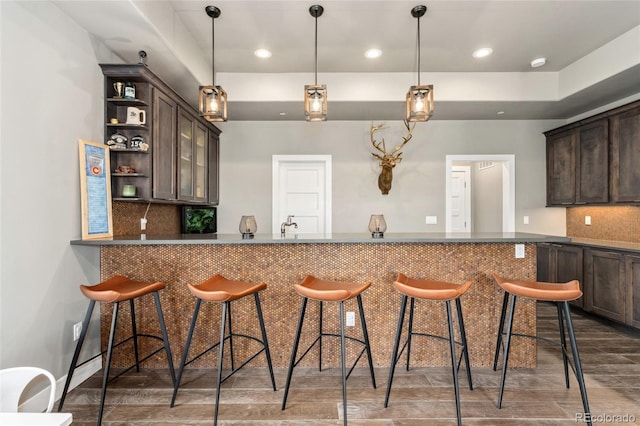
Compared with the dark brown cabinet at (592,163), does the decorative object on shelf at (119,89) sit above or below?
above

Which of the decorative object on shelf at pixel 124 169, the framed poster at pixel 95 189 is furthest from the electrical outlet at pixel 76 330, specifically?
the decorative object on shelf at pixel 124 169

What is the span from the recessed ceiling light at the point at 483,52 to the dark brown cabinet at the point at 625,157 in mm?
1630

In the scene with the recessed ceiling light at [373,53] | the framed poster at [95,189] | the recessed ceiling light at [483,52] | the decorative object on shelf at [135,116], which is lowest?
the framed poster at [95,189]

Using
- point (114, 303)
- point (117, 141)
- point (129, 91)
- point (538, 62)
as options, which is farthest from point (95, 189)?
point (538, 62)

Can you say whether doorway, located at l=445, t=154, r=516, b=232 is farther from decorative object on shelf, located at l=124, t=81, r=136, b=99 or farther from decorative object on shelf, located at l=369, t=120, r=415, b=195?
decorative object on shelf, located at l=124, t=81, r=136, b=99

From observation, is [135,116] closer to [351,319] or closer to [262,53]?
[262,53]

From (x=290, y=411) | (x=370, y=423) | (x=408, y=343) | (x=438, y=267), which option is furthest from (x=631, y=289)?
(x=290, y=411)

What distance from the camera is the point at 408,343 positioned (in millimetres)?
2475

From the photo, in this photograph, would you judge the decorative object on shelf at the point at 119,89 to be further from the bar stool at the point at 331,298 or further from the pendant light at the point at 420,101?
the pendant light at the point at 420,101

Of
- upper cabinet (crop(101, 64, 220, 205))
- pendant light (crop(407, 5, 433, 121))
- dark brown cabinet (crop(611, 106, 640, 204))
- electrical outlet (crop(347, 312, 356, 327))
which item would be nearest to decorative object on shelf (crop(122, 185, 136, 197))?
upper cabinet (crop(101, 64, 220, 205))

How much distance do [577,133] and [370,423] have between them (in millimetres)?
4224

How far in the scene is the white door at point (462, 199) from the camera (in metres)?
5.88

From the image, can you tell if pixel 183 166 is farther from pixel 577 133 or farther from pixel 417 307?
pixel 577 133

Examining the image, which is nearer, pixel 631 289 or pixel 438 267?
pixel 438 267
